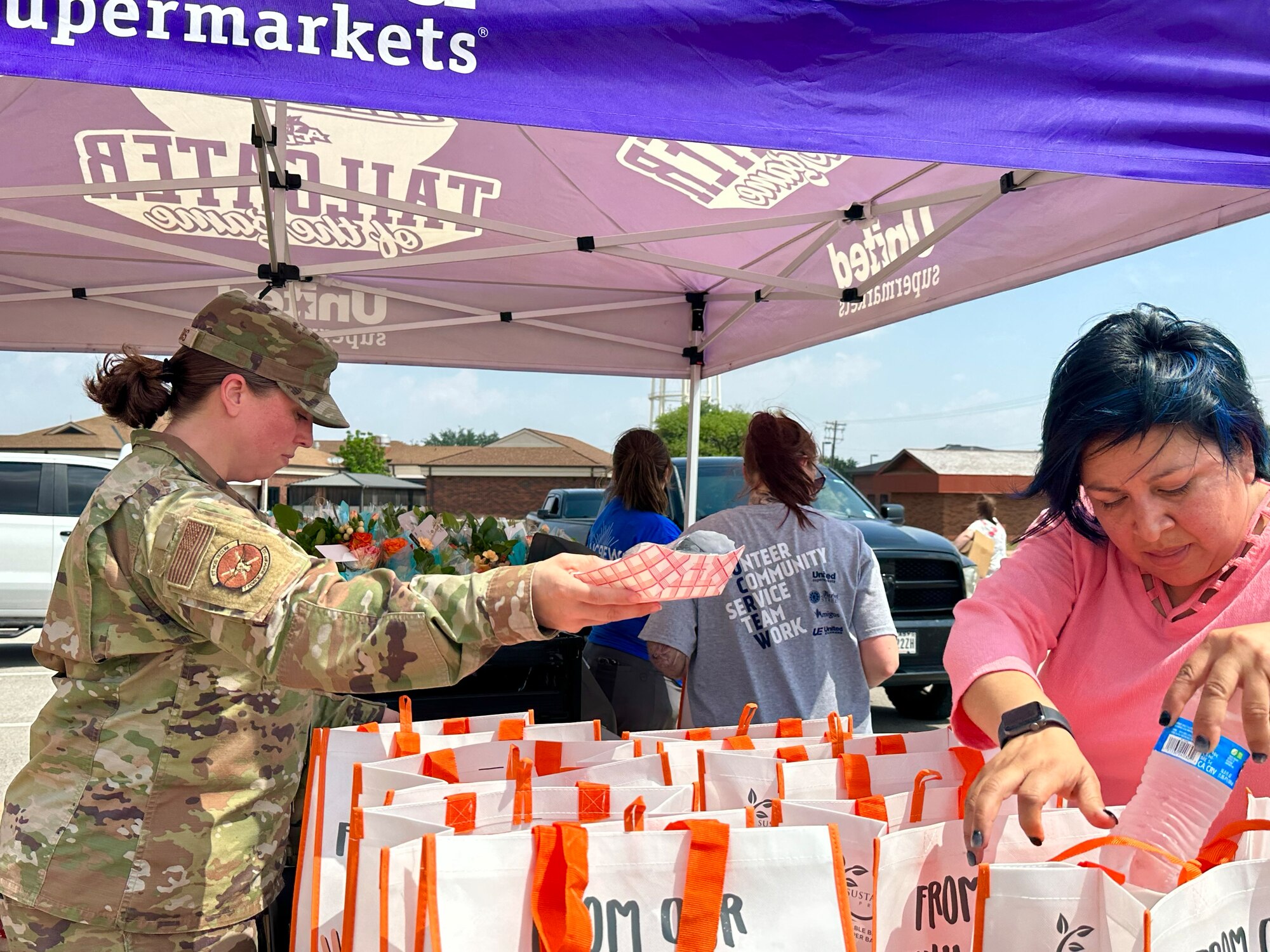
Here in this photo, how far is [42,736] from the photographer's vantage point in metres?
1.63

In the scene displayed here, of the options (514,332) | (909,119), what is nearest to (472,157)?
(514,332)

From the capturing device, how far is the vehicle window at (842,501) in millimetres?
7281

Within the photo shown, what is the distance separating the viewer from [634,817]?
1285mm

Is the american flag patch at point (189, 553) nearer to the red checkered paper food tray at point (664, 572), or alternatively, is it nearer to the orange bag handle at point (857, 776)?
the red checkered paper food tray at point (664, 572)

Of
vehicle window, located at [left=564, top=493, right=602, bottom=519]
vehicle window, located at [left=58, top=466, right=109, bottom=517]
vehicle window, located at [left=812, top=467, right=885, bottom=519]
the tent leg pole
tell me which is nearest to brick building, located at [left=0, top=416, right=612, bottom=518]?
vehicle window, located at [left=564, top=493, right=602, bottom=519]

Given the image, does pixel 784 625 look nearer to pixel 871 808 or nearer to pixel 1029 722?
pixel 871 808

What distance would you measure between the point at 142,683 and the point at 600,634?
2299 millimetres

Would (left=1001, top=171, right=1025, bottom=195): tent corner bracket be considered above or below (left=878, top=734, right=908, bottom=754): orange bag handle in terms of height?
above

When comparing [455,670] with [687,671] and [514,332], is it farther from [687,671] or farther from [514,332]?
[514,332]

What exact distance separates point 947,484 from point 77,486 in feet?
108

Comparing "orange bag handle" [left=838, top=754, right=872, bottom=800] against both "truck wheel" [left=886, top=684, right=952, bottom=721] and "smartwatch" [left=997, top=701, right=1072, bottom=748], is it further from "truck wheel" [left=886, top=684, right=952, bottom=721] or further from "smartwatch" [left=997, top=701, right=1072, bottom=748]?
"truck wheel" [left=886, top=684, right=952, bottom=721]

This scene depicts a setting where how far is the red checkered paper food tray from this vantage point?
1161 millimetres

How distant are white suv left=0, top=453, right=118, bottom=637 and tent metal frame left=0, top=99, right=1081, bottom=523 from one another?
5046mm

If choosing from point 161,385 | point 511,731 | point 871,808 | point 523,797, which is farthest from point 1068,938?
point 161,385
